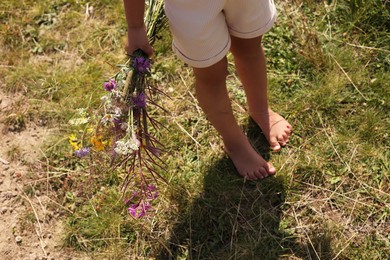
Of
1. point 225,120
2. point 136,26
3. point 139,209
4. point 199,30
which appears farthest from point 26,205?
point 199,30

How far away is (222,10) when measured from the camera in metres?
1.67

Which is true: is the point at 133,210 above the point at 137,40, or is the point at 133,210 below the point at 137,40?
below

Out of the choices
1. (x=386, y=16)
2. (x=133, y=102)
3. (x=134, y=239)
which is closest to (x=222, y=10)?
(x=133, y=102)

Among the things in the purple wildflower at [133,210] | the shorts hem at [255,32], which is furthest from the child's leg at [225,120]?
the purple wildflower at [133,210]

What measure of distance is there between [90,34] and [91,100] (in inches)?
19.5

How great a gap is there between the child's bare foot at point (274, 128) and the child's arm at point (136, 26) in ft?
2.68

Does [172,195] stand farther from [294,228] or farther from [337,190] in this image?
[337,190]

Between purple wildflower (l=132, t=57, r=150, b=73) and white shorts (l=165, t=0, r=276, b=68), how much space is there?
4.6 inches

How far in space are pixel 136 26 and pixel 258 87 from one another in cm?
73

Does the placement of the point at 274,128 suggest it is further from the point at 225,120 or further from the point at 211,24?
the point at 211,24

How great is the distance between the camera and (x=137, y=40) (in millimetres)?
1637

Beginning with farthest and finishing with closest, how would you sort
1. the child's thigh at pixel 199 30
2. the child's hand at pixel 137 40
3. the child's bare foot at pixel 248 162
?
1. the child's bare foot at pixel 248 162
2. the child's hand at pixel 137 40
3. the child's thigh at pixel 199 30

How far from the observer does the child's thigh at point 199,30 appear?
1518 mm

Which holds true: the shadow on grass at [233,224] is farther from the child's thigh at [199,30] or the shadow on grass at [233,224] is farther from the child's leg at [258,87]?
the child's thigh at [199,30]
